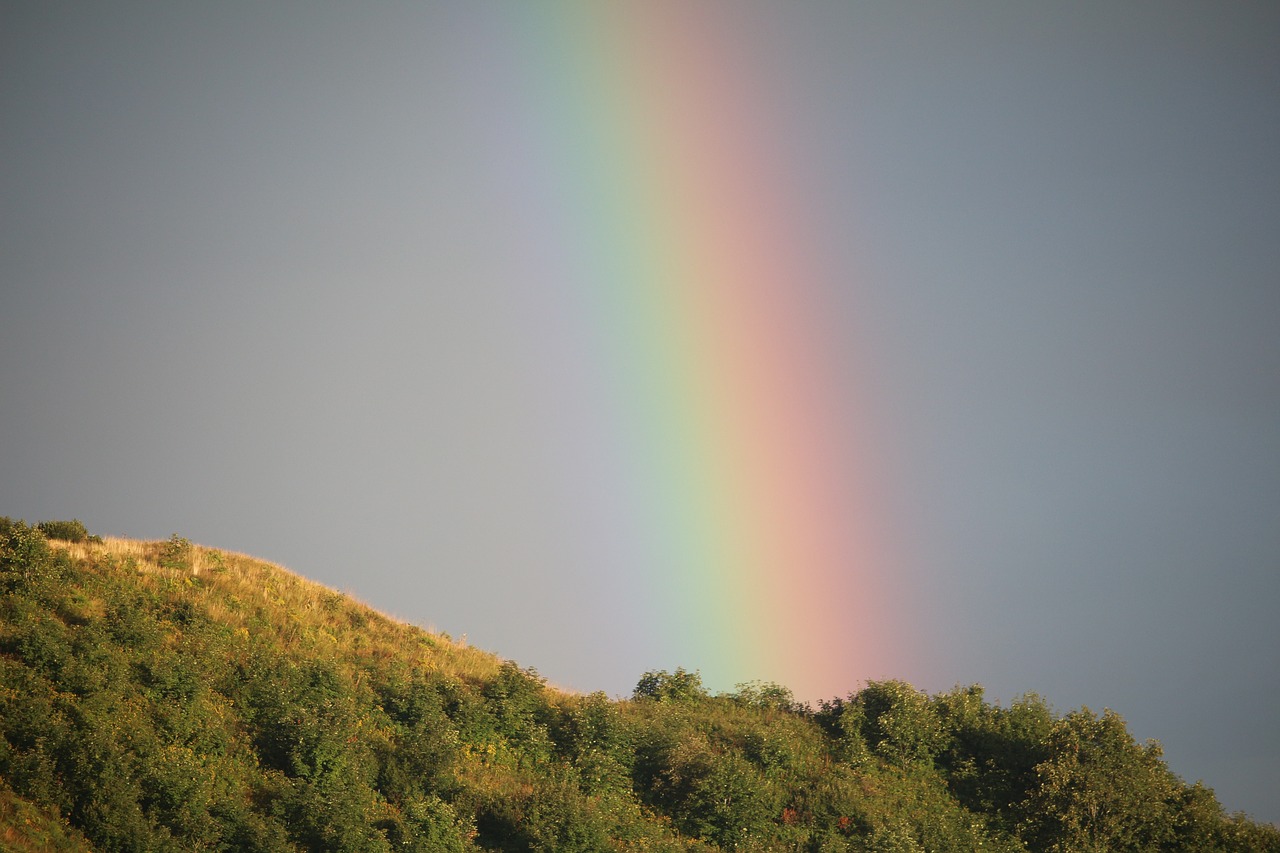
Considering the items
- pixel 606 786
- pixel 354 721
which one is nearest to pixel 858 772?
pixel 606 786

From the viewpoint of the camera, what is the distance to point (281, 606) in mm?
61781

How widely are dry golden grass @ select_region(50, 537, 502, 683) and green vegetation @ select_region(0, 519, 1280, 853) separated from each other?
0.20 m

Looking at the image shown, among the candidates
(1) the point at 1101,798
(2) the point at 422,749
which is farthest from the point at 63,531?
(1) the point at 1101,798

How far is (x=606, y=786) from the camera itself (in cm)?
5397

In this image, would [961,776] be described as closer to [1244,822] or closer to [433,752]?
[1244,822]

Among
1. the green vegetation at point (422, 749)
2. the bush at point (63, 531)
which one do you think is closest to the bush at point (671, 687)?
the green vegetation at point (422, 749)

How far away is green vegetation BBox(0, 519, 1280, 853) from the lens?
1656 inches

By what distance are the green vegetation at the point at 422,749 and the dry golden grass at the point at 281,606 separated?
202 mm

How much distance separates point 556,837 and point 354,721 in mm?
12218

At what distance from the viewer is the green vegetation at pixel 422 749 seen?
138ft

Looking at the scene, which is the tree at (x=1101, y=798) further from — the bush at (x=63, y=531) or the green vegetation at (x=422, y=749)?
the bush at (x=63, y=531)

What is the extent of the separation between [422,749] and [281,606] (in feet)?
53.7

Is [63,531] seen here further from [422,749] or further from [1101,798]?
[1101,798]

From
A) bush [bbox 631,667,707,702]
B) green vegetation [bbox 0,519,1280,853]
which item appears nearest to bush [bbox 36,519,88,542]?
green vegetation [bbox 0,519,1280,853]
